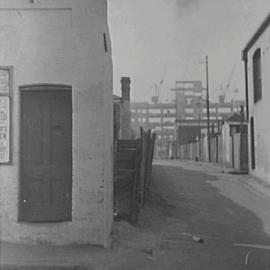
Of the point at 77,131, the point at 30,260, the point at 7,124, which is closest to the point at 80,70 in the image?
the point at 77,131

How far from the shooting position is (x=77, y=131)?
7570 millimetres

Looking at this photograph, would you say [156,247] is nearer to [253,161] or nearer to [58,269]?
[58,269]

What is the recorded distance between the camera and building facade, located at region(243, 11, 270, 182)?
1836 cm

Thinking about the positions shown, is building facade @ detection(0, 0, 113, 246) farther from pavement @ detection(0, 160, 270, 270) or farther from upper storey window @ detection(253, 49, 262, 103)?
upper storey window @ detection(253, 49, 262, 103)

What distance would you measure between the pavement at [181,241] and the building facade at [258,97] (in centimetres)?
402

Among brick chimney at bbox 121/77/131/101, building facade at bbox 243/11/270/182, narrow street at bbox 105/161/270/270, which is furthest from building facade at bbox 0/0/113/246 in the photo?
brick chimney at bbox 121/77/131/101

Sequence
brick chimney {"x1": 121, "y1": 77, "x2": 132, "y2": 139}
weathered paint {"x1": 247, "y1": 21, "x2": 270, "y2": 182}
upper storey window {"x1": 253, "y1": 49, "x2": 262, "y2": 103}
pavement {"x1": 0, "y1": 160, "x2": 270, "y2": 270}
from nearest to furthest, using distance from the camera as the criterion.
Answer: pavement {"x1": 0, "y1": 160, "x2": 270, "y2": 270} < weathered paint {"x1": 247, "y1": 21, "x2": 270, "y2": 182} < upper storey window {"x1": 253, "y1": 49, "x2": 262, "y2": 103} < brick chimney {"x1": 121, "y1": 77, "x2": 132, "y2": 139}

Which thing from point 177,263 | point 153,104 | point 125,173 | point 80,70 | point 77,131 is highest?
point 153,104

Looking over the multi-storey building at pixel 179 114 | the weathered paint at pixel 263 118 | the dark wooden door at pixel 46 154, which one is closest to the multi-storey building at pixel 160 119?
the multi-storey building at pixel 179 114

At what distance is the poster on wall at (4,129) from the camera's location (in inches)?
294

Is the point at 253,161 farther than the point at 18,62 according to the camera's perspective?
Yes

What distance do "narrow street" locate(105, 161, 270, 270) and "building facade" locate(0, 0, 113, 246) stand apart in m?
0.94

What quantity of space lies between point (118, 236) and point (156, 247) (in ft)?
2.46

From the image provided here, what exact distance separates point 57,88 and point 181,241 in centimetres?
378
